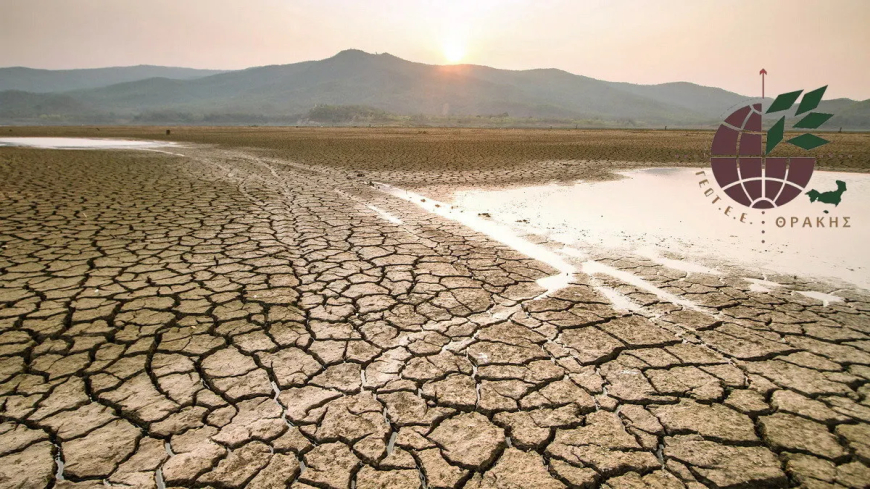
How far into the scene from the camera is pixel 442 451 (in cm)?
183

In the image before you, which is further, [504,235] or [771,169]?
[771,169]

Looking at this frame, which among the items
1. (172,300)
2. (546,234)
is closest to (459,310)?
(172,300)

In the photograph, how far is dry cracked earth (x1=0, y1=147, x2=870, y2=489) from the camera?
1.75 meters

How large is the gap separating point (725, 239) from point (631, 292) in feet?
8.64

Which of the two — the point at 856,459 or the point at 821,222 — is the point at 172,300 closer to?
the point at 856,459

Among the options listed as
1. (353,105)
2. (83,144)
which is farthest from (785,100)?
(353,105)

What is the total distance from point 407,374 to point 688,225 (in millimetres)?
5342

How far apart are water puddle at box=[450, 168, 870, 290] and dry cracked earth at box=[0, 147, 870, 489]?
570mm

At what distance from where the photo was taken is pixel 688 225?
598cm

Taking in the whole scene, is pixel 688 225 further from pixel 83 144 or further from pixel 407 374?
pixel 83 144

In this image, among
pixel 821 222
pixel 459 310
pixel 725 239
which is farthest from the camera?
pixel 821 222

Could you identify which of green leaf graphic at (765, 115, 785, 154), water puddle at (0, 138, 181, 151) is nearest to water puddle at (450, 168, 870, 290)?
green leaf graphic at (765, 115, 785, 154)

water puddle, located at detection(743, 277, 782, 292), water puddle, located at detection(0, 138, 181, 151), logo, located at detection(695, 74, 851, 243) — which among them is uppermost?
water puddle, located at detection(0, 138, 181, 151)

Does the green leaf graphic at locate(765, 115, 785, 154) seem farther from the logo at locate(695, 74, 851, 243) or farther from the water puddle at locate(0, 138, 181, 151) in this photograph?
the water puddle at locate(0, 138, 181, 151)
